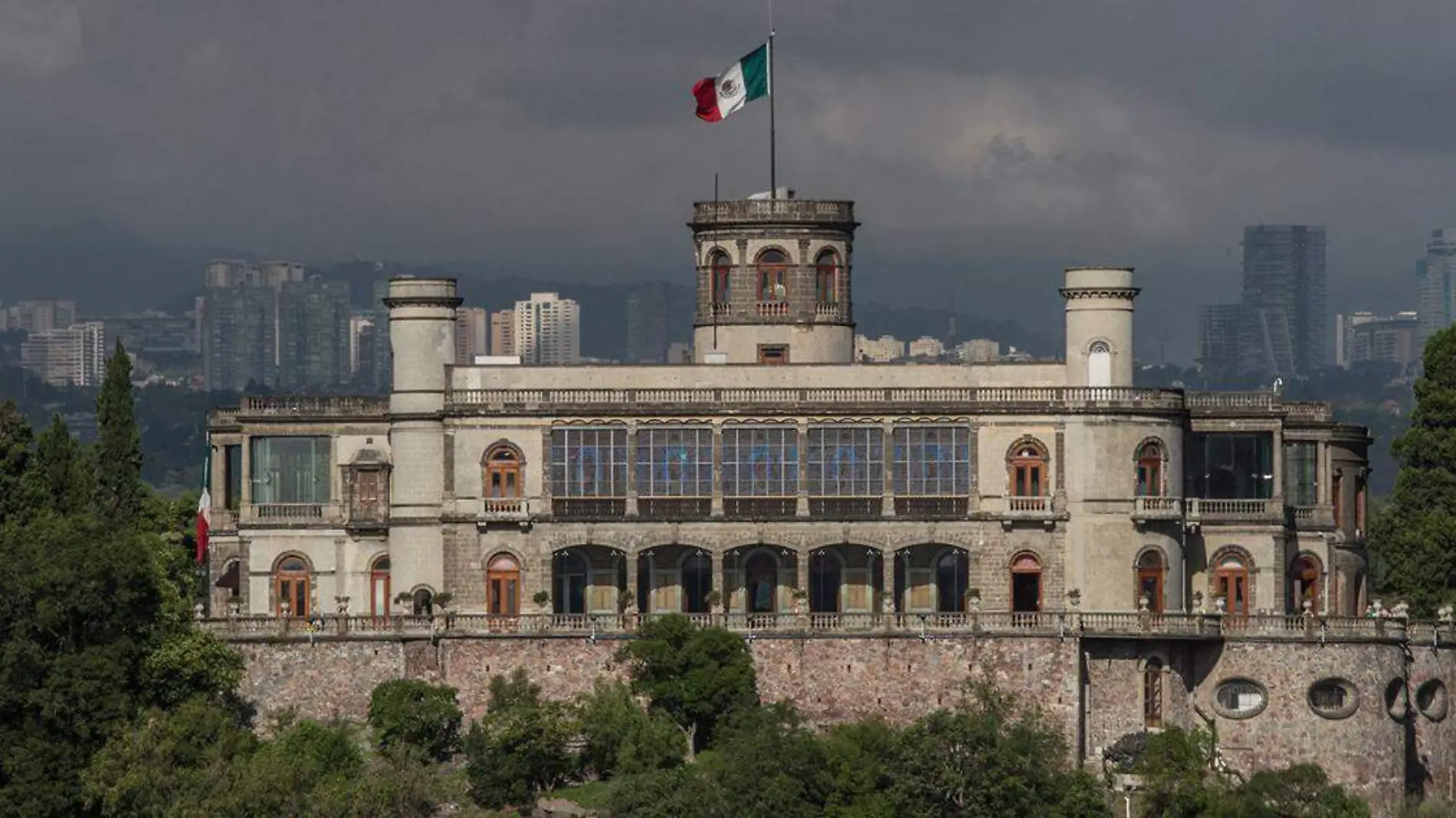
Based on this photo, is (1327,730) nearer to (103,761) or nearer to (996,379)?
(996,379)

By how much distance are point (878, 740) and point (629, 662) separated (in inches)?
333

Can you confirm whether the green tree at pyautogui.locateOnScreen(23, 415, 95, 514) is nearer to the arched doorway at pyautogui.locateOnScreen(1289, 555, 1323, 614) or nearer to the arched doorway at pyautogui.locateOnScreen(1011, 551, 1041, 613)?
the arched doorway at pyautogui.locateOnScreen(1011, 551, 1041, 613)

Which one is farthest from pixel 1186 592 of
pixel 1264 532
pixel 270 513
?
pixel 270 513

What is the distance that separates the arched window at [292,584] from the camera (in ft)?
381

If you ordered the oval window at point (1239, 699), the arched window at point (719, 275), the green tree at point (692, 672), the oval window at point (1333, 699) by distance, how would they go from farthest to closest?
the arched window at point (719, 275) < the oval window at point (1239, 699) < the oval window at point (1333, 699) < the green tree at point (692, 672)

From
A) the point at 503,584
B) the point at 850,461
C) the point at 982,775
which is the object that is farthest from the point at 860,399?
the point at 982,775

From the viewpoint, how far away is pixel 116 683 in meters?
101

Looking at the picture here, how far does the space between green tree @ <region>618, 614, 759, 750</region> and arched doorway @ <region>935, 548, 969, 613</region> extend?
9388 millimetres

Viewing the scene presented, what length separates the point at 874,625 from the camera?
106375 mm

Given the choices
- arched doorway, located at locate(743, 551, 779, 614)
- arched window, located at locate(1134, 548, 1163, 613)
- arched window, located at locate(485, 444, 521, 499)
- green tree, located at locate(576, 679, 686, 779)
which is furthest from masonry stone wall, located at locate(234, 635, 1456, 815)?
arched window, located at locate(485, 444, 521, 499)

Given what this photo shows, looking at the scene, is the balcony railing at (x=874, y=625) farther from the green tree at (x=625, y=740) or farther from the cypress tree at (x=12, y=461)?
the cypress tree at (x=12, y=461)

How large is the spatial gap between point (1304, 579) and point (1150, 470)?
8.16 meters

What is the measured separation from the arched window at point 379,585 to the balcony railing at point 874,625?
7.82m

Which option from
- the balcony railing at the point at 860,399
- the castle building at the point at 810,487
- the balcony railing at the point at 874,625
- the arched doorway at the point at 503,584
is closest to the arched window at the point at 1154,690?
the balcony railing at the point at 874,625
